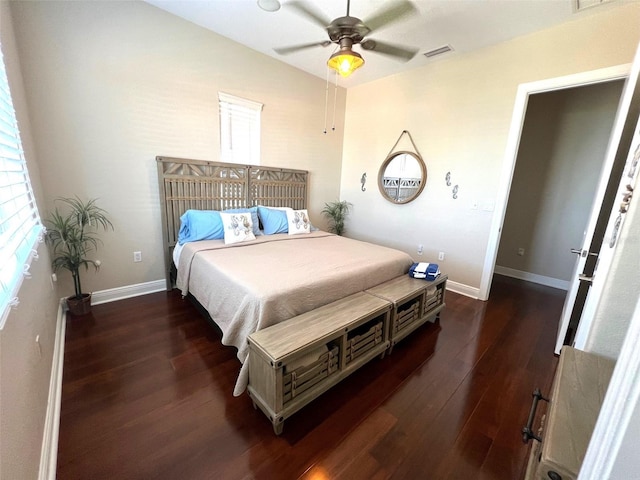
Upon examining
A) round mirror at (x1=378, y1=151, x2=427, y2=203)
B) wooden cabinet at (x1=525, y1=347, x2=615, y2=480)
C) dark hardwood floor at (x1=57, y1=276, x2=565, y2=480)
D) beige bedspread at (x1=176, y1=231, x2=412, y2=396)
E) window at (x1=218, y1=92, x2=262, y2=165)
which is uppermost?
window at (x1=218, y1=92, x2=262, y2=165)

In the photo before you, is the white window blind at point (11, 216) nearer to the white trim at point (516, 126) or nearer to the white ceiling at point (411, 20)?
the white ceiling at point (411, 20)

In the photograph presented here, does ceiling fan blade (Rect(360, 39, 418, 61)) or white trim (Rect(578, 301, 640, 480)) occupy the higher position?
ceiling fan blade (Rect(360, 39, 418, 61))

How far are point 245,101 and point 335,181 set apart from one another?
1968mm

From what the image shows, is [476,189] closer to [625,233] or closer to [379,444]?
[625,233]

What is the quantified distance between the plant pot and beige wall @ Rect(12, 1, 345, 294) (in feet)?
0.70

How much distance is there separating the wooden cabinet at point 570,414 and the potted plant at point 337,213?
374cm

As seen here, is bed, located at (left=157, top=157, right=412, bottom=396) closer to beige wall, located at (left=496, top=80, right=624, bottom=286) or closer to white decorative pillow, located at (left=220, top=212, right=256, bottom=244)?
white decorative pillow, located at (left=220, top=212, right=256, bottom=244)

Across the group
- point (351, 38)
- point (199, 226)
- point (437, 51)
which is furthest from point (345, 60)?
point (199, 226)

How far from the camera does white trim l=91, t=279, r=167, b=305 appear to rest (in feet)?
8.89

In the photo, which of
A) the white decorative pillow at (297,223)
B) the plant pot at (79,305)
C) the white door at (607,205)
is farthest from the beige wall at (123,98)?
the white door at (607,205)

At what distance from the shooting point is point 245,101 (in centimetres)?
338

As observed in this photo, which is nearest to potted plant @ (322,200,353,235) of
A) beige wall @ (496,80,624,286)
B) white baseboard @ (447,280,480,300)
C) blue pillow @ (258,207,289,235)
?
blue pillow @ (258,207,289,235)

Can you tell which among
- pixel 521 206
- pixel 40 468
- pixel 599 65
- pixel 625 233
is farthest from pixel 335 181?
pixel 40 468

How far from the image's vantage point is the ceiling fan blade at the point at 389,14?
1.94 metres
